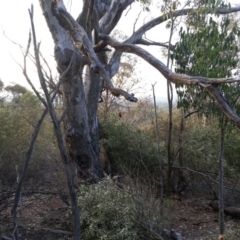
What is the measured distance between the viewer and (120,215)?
6555 mm

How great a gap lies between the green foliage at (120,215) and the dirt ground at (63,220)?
392 mm

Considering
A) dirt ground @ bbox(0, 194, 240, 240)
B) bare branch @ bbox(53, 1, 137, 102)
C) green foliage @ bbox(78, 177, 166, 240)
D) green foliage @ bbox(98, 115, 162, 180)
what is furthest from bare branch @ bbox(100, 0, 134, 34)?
green foliage @ bbox(78, 177, 166, 240)

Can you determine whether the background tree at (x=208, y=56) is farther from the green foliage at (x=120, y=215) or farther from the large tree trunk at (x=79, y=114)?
the large tree trunk at (x=79, y=114)

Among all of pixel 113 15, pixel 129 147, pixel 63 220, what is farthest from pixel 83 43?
pixel 129 147

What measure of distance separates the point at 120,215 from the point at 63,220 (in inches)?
42.7

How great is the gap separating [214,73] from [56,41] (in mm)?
4592

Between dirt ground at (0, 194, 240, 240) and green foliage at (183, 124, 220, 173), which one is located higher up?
green foliage at (183, 124, 220, 173)

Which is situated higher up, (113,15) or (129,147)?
(113,15)

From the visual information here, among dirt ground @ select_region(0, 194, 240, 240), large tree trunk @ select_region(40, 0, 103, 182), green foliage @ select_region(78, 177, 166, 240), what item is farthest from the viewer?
large tree trunk @ select_region(40, 0, 103, 182)

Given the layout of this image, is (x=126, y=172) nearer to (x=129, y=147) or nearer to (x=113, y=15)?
(x=129, y=147)

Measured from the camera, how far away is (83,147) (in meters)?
9.95

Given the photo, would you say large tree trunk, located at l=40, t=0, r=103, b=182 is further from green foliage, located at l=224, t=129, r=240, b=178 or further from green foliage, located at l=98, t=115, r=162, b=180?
green foliage, located at l=224, t=129, r=240, b=178

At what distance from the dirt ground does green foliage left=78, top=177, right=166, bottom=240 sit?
1.29 ft

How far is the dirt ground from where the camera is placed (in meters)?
5.89
